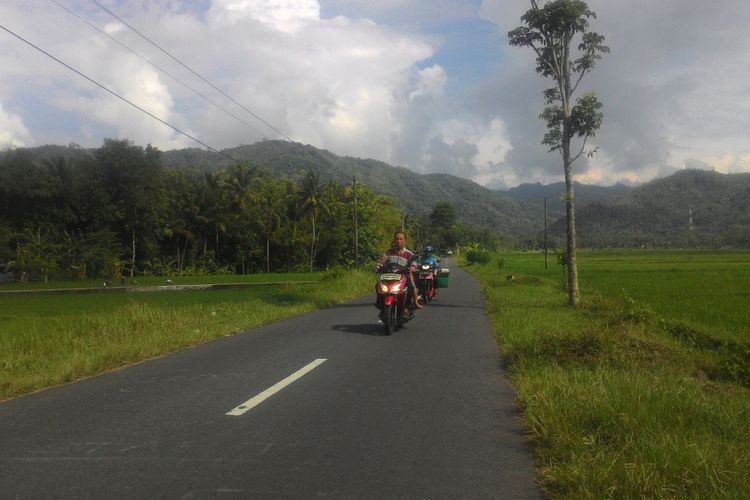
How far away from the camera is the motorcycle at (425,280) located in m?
16.9

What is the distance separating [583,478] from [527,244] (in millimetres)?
161149

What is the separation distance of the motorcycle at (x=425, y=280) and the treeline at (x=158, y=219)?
128 ft

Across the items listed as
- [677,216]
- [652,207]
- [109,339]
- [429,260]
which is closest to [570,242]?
[429,260]

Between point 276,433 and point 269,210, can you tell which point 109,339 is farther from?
point 269,210

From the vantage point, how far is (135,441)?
175 inches

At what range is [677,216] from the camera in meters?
131

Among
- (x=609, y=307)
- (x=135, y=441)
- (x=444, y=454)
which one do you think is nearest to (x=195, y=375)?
(x=135, y=441)

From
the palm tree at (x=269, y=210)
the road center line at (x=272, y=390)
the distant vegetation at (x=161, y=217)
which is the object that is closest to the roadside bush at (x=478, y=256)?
the distant vegetation at (x=161, y=217)

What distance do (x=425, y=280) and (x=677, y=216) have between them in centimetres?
13255

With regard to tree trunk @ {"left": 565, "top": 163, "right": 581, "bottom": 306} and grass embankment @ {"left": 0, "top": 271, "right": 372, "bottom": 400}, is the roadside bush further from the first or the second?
grass embankment @ {"left": 0, "top": 271, "right": 372, "bottom": 400}

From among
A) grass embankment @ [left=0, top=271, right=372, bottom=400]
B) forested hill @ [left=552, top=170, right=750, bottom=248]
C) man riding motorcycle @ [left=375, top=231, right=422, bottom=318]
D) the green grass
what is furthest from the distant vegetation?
man riding motorcycle @ [left=375, top=231, right=422, bottom=318]

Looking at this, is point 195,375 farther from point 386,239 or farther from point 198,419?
point 386,239

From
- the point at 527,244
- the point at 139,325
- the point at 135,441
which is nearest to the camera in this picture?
the point at 135,441

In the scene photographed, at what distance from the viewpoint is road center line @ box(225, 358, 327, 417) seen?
5339 mm
